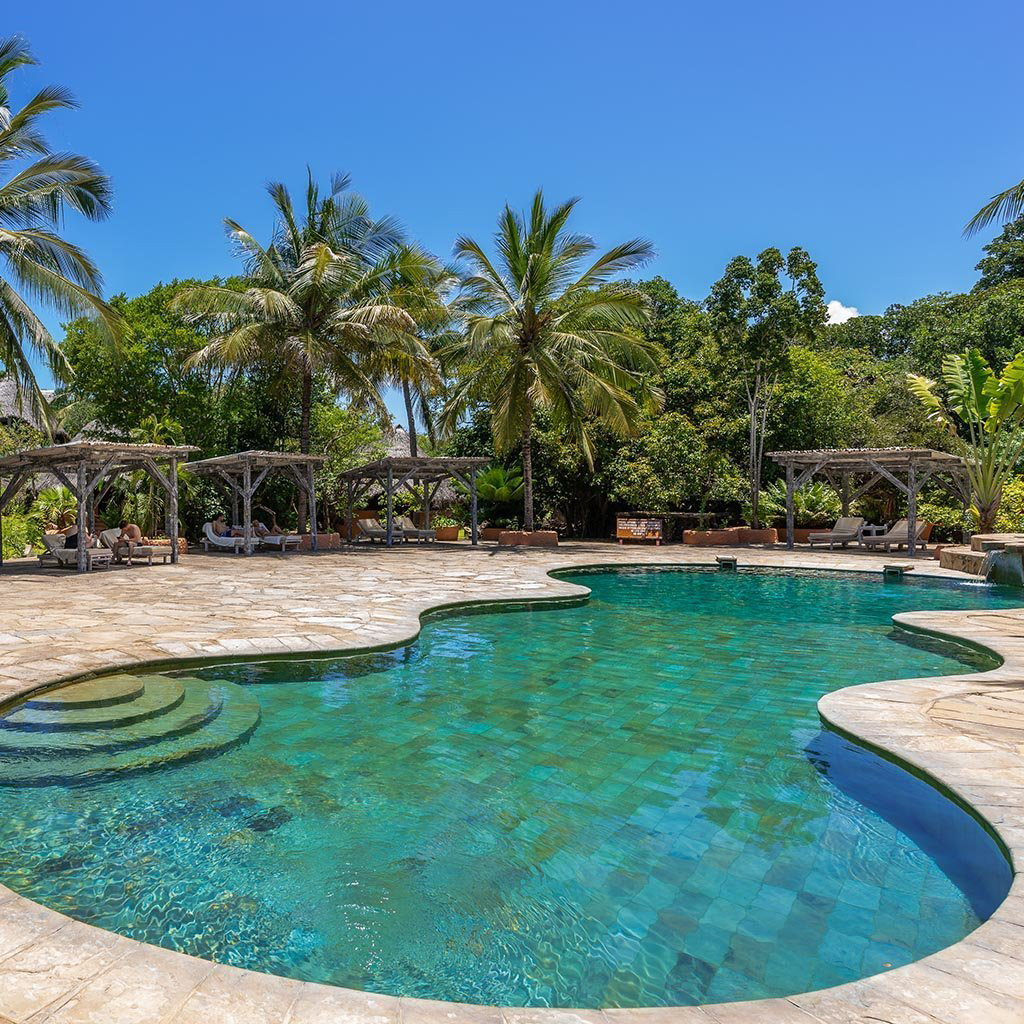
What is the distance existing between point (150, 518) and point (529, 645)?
1464cm

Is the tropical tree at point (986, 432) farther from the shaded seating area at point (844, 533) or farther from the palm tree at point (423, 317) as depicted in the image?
the palm tree at point (423, 317)

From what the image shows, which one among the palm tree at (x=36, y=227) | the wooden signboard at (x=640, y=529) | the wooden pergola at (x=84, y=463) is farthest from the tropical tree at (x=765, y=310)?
the palm tree at (x=36, y=227)

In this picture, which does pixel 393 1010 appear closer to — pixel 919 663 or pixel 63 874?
pixel 63 874

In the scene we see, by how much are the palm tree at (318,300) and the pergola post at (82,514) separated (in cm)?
523

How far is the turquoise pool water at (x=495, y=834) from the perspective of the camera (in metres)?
2.70

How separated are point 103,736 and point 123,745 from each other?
179mm

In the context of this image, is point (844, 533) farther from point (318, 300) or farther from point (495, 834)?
point (495, 834)

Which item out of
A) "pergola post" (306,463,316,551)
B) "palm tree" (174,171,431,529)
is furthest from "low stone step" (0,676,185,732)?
"palm tree" (174,171,431,529)

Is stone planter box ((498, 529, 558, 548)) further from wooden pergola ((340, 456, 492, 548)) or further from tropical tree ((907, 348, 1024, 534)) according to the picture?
tropical tree ((907, 348, 1024, 534))

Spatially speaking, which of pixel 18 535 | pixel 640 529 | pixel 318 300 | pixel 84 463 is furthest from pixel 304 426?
pixel 640 529

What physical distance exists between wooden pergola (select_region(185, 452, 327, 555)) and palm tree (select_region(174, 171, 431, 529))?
0.98m

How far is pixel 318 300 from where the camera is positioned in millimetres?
18828

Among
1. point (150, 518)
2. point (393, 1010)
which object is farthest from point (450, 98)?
point (393, 1010)

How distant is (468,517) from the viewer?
2542cm
